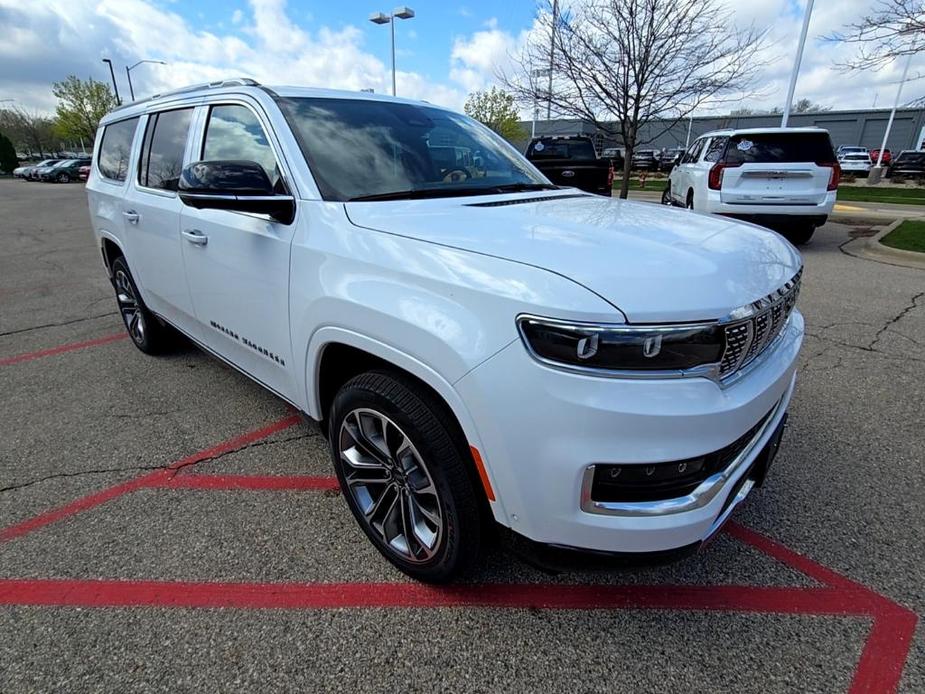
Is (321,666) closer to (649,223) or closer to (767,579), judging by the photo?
(767,579)

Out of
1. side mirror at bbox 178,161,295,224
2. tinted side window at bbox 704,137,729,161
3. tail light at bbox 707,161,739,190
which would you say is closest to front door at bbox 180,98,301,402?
side mirror at bbox 178,161,295,224

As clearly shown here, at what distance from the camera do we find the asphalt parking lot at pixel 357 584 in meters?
1.83

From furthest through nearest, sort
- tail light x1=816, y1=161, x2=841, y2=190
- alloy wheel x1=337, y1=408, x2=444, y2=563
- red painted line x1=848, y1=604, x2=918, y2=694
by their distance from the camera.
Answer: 1. tail light x1=816, y1=161, x2=841, y2=190
2. alloy wheel x1=337, y1=408, x2=444, y2=563
3. red painted line x1=848, y1=604, x2=918, y2=694

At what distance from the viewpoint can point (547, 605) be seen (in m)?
2.10

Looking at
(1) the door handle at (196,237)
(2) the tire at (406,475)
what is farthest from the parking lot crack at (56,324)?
(2) the tire at (406,475)

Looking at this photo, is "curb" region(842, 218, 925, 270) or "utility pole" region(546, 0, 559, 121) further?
"utility pole" region(546, 0, 559, 121)

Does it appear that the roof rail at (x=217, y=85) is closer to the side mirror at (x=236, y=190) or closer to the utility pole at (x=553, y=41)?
the side mirror at (x=236, y=190)

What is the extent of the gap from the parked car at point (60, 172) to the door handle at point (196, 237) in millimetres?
42286

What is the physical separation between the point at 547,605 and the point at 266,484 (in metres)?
1.55

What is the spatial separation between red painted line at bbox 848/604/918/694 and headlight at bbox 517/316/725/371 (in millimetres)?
1256

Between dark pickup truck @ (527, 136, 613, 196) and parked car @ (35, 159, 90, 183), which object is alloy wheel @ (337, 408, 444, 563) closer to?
dark pickup truck @ (527, 136, 613, 196)

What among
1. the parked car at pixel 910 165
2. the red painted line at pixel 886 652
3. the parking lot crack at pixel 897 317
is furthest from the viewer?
the parked car at pixel 910 165

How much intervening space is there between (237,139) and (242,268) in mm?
694

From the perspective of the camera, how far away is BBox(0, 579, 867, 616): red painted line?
2086 millimetres
